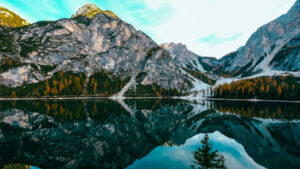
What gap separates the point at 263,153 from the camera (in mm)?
25891

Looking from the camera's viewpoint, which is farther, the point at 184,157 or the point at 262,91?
the point at 262,91

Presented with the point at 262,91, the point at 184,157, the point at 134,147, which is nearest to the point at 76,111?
the point at 134,147

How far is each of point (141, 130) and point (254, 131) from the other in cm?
3038

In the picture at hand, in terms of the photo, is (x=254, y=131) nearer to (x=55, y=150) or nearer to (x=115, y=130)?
(x=115, y=130)

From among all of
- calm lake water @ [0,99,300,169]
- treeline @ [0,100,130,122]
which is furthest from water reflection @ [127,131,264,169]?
treeline @ [0,100,130,122]

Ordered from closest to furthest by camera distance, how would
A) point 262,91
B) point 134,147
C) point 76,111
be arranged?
point 134,147
point 76,111
point 262,91

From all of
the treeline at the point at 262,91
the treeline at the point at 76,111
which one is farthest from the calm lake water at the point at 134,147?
the treeline at the point at 262,91

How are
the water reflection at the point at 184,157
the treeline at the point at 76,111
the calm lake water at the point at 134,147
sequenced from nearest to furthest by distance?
the water reflection at the point at 184,157 → the calm lake water at the point at 134,147 → the treeline at the point at 76,111

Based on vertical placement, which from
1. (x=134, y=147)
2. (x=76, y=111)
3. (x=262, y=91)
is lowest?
(x=134, y=147)

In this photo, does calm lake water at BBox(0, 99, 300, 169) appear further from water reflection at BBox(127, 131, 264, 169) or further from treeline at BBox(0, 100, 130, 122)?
treeline at BBox(0, 100, 130, 122)

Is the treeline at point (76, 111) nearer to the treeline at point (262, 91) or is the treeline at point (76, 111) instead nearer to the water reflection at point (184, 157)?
the water reflection at point (184, 157)

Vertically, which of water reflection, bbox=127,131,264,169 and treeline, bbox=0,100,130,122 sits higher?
treeline, bbox=0,100,130,122

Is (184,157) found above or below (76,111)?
below

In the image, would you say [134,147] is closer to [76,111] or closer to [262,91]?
[76,111]
